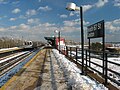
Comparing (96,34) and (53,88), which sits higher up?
(96,34)

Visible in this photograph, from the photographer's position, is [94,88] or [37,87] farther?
[37,87]

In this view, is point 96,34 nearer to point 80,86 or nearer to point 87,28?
point 87,28

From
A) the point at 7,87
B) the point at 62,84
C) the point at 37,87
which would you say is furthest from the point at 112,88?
the point at 7,87

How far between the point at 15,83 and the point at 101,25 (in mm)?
4668

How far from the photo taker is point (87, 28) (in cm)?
1299

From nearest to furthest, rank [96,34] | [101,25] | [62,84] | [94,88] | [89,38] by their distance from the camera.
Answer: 1. [94,88]
2. [62,84]
3. [101,25]
4. [96,34]
5. [89,38]

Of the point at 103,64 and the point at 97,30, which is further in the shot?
the point at 97,30

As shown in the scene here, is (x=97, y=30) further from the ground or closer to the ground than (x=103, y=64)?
further from the ground

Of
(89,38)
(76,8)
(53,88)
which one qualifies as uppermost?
(76,8)

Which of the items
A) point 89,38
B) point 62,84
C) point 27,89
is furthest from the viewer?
point 89,38

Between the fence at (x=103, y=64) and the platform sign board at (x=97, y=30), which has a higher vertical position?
the platform sign board at (x=97, y=30)

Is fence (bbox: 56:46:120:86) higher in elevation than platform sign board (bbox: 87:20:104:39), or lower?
lower

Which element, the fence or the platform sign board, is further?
the platform sign board

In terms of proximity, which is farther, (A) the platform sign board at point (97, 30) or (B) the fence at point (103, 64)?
(A) the platform sign board at point (97, 30)
